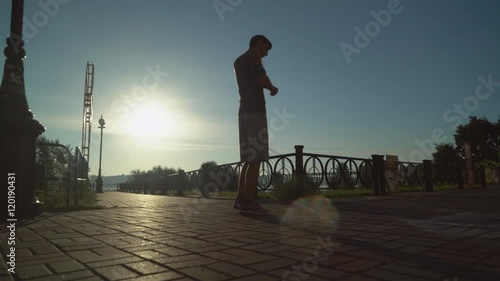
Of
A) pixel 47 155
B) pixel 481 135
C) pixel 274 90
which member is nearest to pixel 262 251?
pixel 274 90

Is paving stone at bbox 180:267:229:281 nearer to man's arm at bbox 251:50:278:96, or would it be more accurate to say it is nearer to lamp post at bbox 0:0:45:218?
man's arm at bbox 251:50:278:96

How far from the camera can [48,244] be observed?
2.54 m

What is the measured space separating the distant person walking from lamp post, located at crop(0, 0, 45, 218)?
292cm

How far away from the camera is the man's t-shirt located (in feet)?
15.4

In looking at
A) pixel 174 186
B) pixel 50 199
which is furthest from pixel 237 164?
pixel 174 186

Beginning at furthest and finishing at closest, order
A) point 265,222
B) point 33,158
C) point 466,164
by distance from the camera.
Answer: point 466,164 < point 33,158 < point 265,222

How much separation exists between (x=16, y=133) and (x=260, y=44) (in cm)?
363

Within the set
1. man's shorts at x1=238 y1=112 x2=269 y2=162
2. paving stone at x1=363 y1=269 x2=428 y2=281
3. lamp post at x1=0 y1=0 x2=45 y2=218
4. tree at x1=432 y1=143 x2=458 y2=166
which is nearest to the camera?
paving stone at x1=363 y1=269 x2=428 y2=281

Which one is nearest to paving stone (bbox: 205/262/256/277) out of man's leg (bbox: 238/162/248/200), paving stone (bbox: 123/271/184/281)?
paving stone (bbox: 123/271/184/281)

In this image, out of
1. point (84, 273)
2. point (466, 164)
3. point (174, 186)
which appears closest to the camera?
point (84, 273)

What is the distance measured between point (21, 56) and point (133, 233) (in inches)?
136

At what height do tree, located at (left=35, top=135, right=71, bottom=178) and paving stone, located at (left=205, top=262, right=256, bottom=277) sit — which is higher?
tree, located at (left=35, top=135, right=71, bottom=178)

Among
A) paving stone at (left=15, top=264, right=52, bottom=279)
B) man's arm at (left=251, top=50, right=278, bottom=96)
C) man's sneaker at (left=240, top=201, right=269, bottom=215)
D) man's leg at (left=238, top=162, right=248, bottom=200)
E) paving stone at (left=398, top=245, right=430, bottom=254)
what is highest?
man's arm at (left=251, top=50, right=278, bottom=96)

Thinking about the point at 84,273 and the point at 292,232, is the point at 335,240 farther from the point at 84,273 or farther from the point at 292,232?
the point at 84,273
